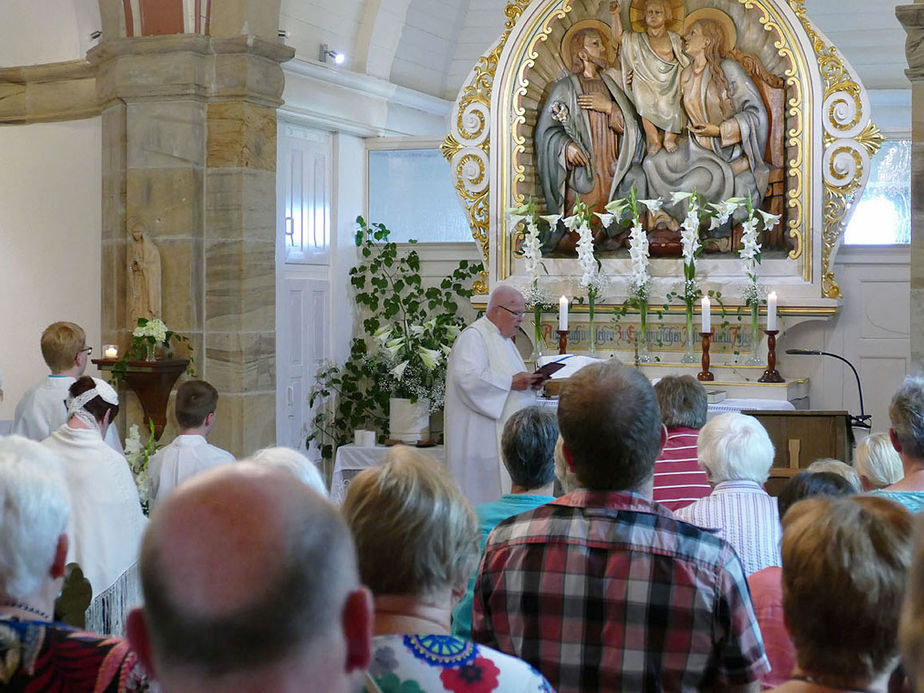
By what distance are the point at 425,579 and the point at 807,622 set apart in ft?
2.14

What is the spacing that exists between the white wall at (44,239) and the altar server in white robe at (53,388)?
2.94m

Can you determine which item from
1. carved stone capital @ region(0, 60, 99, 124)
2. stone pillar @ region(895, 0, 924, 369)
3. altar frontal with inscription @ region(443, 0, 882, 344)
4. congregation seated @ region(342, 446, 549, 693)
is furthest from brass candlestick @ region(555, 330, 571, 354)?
congregation seated @ region(342, 446, 549, 693)

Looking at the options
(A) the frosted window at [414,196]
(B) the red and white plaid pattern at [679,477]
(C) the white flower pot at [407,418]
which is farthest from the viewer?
(A) the frosted window at [414,196]

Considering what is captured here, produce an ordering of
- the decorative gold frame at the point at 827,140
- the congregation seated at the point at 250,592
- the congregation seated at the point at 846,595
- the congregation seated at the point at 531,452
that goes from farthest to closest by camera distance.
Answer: the decorative gold frame at the point at 827,140, the congregation seated at the point at 531,452, the congregation seated at the point at 846,595, the congregation seated at the point at 250,592

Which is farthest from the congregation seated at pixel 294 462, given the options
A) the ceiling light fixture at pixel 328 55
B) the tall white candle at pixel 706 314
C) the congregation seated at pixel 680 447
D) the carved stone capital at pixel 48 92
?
the ceiling light fixture at pixel 328 55

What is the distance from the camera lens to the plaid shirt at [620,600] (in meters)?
2.55

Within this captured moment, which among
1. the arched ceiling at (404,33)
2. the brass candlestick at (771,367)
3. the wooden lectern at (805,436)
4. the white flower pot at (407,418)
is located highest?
the arched ceiling at (404,33)

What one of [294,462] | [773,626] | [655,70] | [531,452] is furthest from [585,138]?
[773,626]

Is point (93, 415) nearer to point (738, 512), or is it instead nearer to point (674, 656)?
point (738, 512)

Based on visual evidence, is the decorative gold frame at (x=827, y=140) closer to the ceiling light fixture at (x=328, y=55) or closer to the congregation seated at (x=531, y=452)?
the ceiling light fixture at (x=328, y=55)

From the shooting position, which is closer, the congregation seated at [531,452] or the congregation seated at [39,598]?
the congregation seated at [39,598]

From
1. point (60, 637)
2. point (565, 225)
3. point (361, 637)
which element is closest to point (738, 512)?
point (60, 637)

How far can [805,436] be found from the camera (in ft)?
22.9

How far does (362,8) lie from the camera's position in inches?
431
